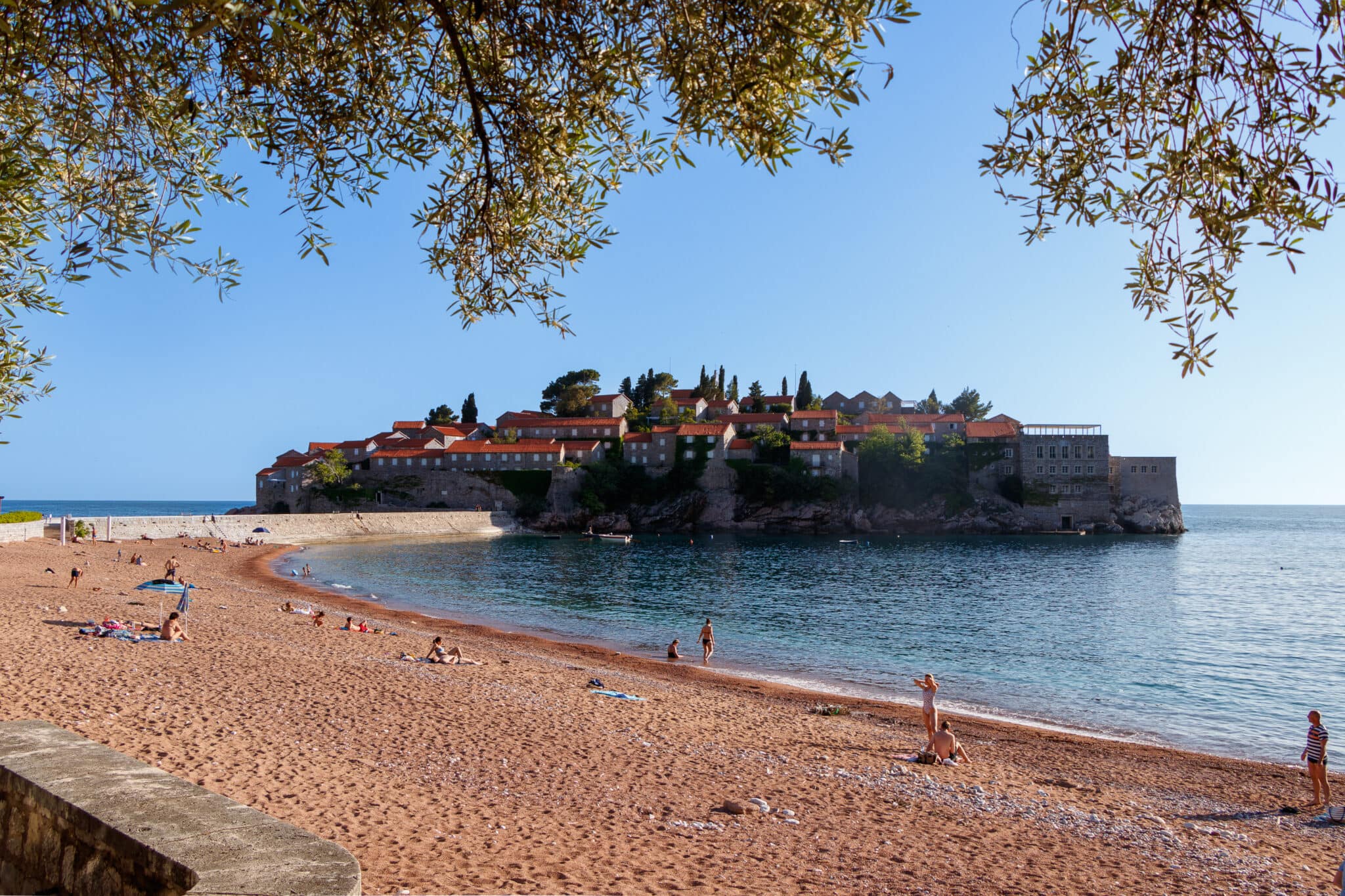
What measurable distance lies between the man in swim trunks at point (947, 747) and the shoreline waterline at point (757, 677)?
4183 mm

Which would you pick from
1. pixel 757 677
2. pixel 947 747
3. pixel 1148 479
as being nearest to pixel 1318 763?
pixel 947 747

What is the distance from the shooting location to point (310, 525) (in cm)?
6756

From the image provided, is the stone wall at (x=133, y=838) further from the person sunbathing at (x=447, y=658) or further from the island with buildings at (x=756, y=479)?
the island with buildings at (x=756, y=479)

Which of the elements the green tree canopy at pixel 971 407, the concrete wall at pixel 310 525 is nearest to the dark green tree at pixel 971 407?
the green tree canopy at pixel 971 407

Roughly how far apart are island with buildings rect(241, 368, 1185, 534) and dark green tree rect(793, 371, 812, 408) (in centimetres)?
1314

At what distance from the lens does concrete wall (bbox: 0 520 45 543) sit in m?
39.4

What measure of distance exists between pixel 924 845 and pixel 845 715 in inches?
319

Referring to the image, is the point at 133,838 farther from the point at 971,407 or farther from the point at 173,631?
the point at 971,407

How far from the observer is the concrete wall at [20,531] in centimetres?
3944

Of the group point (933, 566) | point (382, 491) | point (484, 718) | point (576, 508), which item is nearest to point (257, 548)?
point (382, 491)

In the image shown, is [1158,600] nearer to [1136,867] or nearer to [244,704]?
[1136,867]

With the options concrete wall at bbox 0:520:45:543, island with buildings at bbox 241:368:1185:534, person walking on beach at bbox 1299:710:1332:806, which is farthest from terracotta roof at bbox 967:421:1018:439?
concrete wall at bbox 0:520:45:543

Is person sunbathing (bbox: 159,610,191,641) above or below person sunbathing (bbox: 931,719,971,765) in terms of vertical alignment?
above

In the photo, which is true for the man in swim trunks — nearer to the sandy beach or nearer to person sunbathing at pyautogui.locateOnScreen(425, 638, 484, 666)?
the sandy beach
